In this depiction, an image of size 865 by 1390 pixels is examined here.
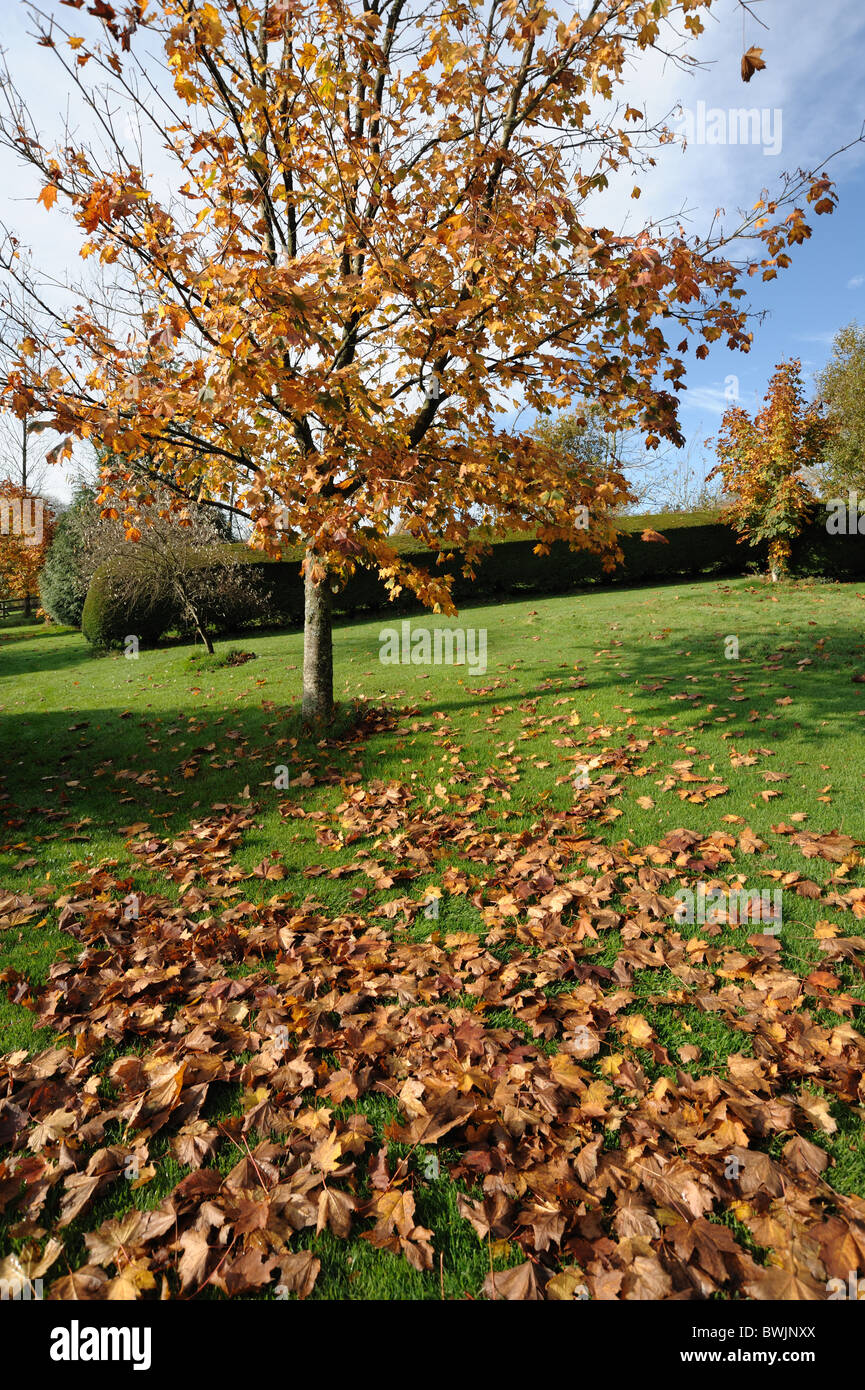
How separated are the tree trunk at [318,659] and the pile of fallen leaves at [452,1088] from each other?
4.01 meters

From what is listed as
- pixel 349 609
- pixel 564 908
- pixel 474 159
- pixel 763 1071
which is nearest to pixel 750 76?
pixel 474 159

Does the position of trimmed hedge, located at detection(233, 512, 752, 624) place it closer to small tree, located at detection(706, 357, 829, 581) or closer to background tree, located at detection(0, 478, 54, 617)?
small tree, located at detection(706, 357, 829, 581)

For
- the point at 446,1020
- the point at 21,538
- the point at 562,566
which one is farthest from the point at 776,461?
the point at 21,538

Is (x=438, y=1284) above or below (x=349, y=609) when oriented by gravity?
below

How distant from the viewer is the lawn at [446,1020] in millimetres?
2123

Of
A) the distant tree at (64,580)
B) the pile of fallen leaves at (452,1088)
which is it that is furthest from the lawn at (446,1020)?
the distant tree at (64,580)

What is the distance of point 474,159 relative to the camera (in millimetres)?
5742

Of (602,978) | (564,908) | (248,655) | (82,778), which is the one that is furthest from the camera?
(248,655)

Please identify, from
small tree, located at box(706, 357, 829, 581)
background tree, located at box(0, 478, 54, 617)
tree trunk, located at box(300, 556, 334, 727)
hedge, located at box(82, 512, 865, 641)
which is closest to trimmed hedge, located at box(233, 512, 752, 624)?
hedge, located at box(82, 512, 865, 641)

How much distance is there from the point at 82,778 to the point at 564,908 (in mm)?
6005

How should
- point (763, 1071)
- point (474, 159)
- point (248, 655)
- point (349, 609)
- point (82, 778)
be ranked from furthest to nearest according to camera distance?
point (349, 609) → point (248, 655) → point (82, 778) → point (474, 159) → point (763, 1071)

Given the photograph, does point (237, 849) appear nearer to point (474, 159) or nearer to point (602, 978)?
point (602, 978)

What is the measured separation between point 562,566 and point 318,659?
15139 mm

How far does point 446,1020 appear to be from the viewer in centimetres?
315
